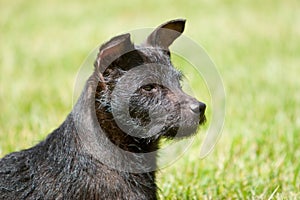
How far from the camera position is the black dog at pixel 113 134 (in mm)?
3830

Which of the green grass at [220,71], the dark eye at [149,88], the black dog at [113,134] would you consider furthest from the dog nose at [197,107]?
the green grass at [220,71]

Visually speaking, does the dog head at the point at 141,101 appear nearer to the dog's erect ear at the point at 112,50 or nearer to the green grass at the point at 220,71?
the dog's erect ear at the point at 112,50

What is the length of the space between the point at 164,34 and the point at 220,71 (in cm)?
516

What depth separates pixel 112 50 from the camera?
373 centimetres

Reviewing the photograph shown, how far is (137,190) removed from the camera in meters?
3.87

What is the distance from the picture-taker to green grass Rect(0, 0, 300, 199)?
533cm

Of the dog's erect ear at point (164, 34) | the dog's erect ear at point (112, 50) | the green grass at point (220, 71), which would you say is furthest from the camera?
the green grass at point (220, 71)

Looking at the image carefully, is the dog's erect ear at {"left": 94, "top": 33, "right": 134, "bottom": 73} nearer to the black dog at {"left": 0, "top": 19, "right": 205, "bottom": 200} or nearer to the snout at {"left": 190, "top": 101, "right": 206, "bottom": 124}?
the black dog at {"left": 0, "top": 19, "right": 205, "bottom": 200}

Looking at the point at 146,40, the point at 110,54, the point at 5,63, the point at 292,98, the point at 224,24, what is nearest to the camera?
the point at 110,54

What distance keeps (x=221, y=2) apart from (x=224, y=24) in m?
2.86

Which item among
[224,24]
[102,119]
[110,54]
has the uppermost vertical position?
[224,24]

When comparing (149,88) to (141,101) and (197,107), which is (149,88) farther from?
(197,107)

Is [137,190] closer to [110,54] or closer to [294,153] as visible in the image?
[110,54]

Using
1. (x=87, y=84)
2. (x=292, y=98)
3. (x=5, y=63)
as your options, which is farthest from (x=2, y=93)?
(x=87, y=84)
